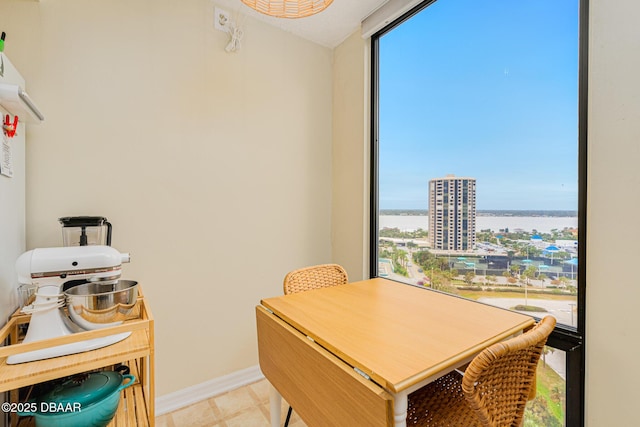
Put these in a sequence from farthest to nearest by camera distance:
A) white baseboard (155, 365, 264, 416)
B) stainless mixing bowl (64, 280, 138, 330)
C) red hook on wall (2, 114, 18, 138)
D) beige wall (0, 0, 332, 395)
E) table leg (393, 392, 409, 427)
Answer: white baseboard (155, 365, 264, 416), beige wall (0, 0, 332, 395), red hook on wall (2, 114, 18, 138), stainless mixing bowl (64, 280, 138, 330), table leg (393, 392, 409, 427)

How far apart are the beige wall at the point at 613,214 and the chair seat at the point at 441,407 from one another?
0.55 meters

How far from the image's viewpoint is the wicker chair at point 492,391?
2.73ft

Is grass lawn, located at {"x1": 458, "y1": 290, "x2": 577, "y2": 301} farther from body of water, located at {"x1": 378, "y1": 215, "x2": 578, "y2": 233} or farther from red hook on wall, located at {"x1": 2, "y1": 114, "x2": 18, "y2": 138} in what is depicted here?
red hook on wall, located at {"x1": 2, "y1": 114, "x2": 18, "y2": 138}

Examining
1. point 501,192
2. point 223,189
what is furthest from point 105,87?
point 501,192

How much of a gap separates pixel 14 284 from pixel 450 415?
6.01 ft

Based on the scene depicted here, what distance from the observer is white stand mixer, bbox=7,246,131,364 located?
1.04 metres

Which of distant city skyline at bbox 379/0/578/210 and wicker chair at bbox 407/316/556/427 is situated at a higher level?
distant city skyline at bbox 379/0/578/210

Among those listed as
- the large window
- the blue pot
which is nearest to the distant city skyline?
the large window

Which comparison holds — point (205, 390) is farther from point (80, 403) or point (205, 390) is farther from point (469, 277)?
point (469, 277)

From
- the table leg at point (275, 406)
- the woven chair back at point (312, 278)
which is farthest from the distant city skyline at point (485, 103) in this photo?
the table leg at point (275, 406)

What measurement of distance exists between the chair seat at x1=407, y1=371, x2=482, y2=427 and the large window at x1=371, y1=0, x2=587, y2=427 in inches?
21.2

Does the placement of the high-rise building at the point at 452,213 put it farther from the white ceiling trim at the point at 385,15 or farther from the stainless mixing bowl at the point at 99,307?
the stainless mixing bowl at the point at 99,307

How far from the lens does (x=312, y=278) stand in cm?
187

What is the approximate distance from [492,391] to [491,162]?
46.6 inches
